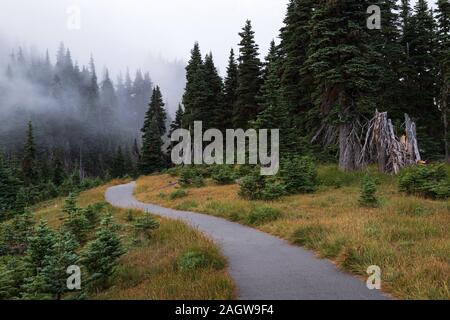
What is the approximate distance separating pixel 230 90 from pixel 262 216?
116 feet

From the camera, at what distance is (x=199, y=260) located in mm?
7160

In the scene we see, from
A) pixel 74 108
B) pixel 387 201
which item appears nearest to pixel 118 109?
pixel 74 108

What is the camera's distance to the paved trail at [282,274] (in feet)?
18.6

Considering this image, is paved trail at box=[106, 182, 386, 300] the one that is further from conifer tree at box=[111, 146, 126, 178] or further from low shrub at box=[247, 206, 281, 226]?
conifer tree at box=[111, 146, 126, 178]

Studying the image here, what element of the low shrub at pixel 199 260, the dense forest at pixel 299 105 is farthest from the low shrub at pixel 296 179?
the low shrub at pixel 199 260

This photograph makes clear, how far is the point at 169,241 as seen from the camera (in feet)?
31.8

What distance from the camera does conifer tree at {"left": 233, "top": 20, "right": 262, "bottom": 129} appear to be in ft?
127

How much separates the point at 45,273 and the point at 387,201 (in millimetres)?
11885

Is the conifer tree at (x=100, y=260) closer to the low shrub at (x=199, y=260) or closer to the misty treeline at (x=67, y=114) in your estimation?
the low shrub at (x=199, y=260)

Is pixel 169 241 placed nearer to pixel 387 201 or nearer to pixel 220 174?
pixel 387 201

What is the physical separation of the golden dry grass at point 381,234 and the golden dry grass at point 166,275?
112 inches

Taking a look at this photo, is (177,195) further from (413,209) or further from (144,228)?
(413,209)

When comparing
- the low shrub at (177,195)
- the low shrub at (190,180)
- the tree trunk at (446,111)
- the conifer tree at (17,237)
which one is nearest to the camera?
the conifer tree at (17,237)

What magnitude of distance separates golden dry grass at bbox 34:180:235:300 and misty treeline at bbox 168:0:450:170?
1435cm
